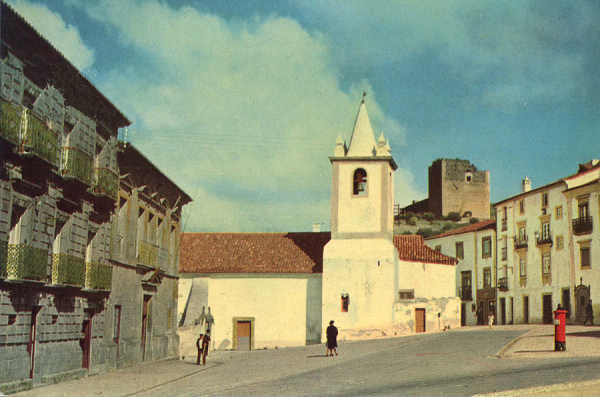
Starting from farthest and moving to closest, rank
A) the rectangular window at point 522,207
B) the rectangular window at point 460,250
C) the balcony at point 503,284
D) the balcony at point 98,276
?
the rectangular window at point 460,250
the balcony at point 503,284
the rectangular window at point 522,207
the balcony at point 98,276

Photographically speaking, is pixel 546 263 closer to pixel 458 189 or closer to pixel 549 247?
pixel 549 247

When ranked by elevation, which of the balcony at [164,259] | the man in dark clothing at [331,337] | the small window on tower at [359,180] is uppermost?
the small window on tower at [359,180]

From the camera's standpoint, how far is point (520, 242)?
178ft

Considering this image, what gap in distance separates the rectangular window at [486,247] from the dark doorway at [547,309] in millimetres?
8814

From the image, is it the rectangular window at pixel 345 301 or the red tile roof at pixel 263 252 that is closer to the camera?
the rectangular window at pixel 345 301

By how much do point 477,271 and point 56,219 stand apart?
152 feet

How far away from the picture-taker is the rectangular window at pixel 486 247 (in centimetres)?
5919

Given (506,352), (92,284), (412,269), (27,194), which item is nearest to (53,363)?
(92,284)

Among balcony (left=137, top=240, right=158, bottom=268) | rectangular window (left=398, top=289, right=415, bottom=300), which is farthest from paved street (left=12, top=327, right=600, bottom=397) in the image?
rectangular window (left=398, top=289, right=415, bottom=300)

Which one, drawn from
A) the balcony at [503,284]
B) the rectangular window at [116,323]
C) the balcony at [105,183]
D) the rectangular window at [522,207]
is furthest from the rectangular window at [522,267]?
the balcony at [105,183]

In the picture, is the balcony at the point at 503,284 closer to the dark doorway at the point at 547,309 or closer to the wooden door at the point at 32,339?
the dark doorway at the point at 547,309

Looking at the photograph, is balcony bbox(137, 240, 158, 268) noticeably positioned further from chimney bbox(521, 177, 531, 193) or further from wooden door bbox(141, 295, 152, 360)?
chimney bbox(521, 177, 531, 193)

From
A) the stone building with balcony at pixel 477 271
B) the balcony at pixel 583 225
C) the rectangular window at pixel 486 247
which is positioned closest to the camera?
the balcony at pixel 583 225

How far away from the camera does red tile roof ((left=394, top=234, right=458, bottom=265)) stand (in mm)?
43312
